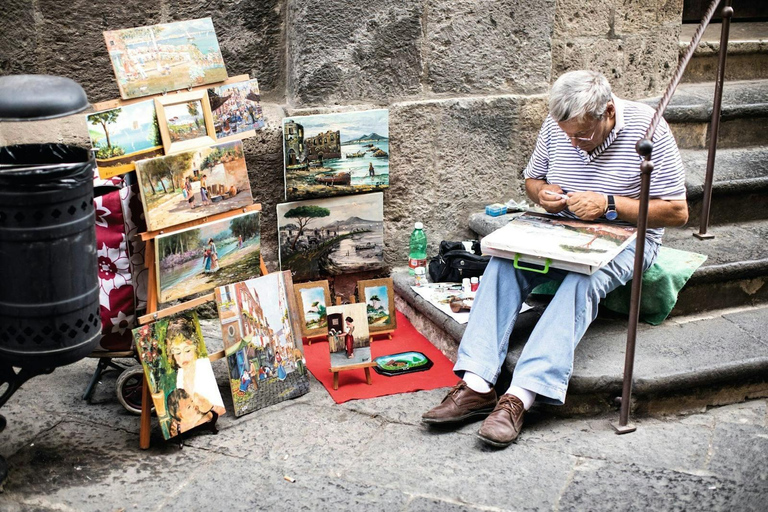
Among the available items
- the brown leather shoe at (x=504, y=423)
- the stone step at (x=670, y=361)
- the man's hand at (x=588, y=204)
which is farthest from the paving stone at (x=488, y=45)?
the brown leather shoe at (x=504, y=423)

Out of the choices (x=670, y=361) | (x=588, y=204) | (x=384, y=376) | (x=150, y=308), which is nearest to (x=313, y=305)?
(x=384, y=376)

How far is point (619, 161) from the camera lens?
3.16 meters

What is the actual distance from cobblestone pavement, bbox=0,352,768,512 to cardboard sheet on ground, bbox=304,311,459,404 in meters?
0.12

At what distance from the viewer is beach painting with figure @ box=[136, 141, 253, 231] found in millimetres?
2799

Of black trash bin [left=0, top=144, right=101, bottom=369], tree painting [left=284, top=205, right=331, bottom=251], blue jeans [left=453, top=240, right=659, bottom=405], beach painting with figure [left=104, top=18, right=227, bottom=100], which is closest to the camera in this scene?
black trash bin [left=0, top=144, right=101, bottom=369]

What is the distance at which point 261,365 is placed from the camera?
317 centimetres

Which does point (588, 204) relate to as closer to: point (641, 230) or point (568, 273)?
point (568, 273)

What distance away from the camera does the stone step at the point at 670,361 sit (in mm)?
3029

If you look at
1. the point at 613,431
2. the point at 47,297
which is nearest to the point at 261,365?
the point at 47,297

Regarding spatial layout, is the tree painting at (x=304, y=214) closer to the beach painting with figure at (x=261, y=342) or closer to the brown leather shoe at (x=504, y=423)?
the beach painting with figure at (x=261, y=342)

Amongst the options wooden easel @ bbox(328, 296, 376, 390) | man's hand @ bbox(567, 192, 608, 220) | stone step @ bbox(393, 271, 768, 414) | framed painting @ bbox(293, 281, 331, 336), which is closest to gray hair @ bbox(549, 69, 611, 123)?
man's hand @ bbox(567, 192, 608, 220)

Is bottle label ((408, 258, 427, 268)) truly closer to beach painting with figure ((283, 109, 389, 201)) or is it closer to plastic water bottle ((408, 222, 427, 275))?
plastic water bottle ((408, 222, 427, 275))

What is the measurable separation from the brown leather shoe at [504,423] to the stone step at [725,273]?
101 cm

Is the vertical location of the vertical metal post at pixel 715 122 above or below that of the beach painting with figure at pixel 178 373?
above
